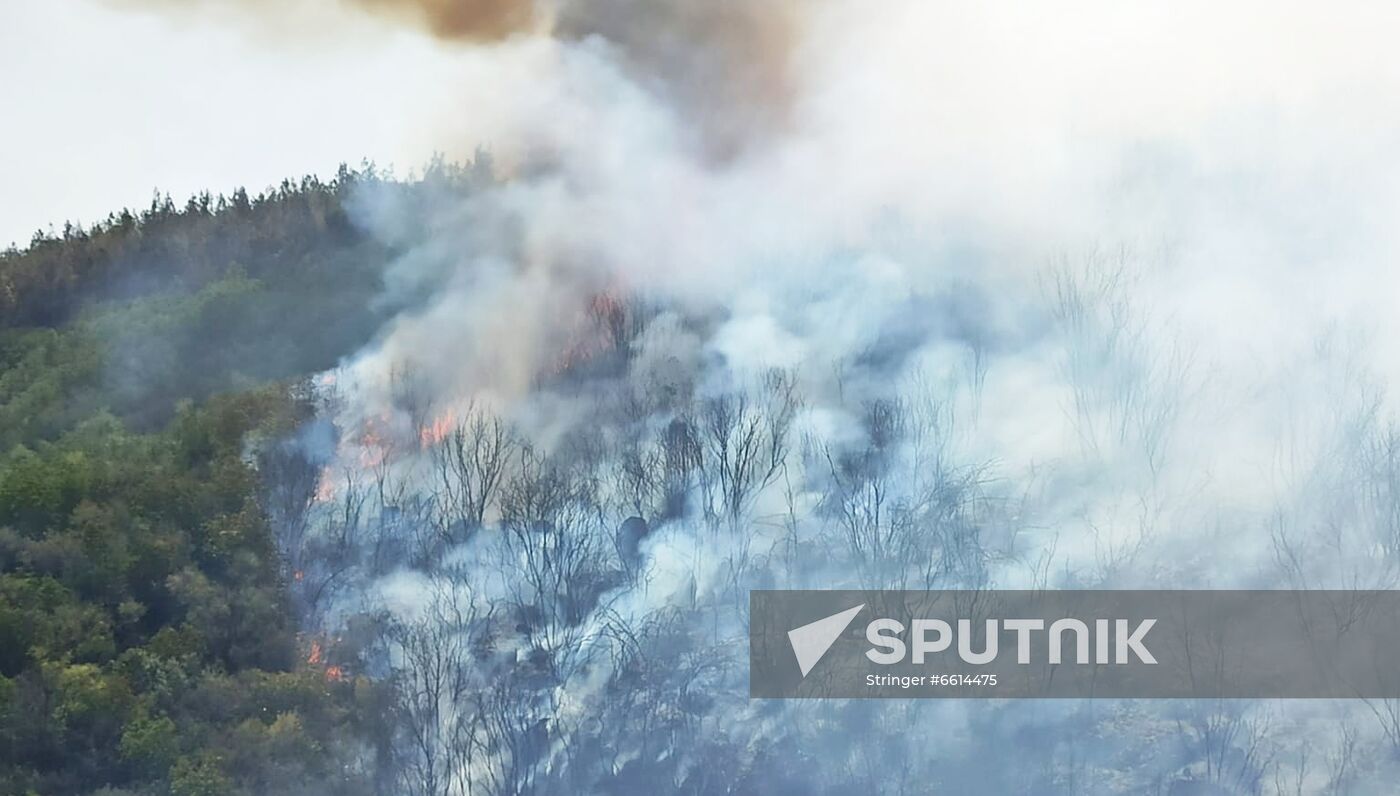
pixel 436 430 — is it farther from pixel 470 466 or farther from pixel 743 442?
pixel 743 442

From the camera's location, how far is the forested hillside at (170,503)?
1732 inches

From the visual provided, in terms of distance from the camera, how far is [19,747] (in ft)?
143

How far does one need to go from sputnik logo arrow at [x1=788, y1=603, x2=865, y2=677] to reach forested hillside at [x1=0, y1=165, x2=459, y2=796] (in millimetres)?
10344

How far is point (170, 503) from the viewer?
158ft

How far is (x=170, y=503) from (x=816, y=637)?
662 inches

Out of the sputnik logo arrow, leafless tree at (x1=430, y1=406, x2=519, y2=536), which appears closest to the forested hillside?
leafless tree at (x1=430, y1=406, x2=519, y2=536)

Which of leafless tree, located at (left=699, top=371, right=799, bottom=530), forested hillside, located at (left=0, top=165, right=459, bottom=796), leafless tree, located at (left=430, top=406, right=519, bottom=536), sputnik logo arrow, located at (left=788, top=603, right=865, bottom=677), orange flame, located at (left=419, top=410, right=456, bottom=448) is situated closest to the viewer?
forested hillside, located at (left=0, top=165, right=459, bottom=796)

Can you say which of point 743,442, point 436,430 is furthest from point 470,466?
point 743,442

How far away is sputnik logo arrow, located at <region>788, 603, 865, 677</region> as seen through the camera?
45812mm

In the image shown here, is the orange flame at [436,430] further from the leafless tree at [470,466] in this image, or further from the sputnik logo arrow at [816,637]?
the sputnik logo arrow at [816,637]

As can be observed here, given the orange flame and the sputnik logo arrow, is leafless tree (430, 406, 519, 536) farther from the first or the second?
the sputnik logo arrow

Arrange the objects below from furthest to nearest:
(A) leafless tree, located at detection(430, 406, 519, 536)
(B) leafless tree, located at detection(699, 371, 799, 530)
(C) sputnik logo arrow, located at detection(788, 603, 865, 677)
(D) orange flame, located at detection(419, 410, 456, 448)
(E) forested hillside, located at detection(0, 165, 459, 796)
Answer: (D) orange flame, located at detection(419, 410, 456, 448) → (A) leafless tree, located at detection(430, 406, 519, 536) → (B) leafless tree, located at detection(699, 371, 799, 530) → (C) sputnik logo arrow, located at detection(788, 603, 865, 677) → (E) forested hillside, located at detection(0, 165, 459, 796)

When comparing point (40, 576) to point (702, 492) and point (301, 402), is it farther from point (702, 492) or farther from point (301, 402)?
point (702, 492)

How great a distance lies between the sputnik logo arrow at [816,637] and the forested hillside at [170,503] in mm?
10344
